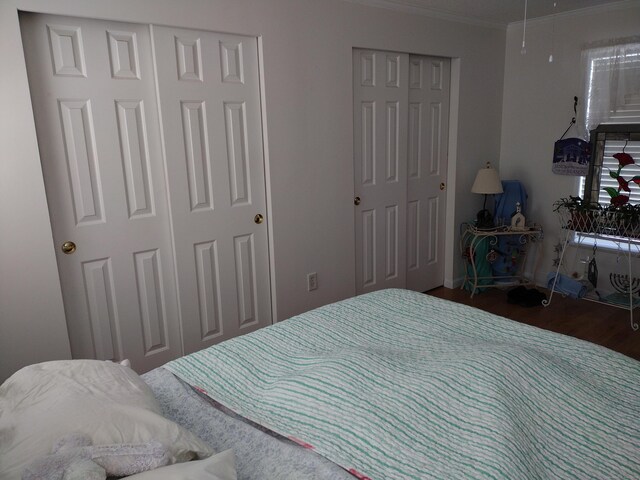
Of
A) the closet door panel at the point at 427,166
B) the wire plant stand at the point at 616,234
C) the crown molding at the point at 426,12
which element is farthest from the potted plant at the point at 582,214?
the crown molding at the point at 426,12

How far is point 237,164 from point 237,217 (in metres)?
0.31

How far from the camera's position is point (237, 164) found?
9.14 feet

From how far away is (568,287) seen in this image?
3.80 meters

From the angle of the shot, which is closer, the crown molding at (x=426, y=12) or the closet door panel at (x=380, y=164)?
the crown molding at (x=426, y=12)

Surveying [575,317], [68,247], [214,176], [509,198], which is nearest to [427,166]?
[509,198]

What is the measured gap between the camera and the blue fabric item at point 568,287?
3.75 meters

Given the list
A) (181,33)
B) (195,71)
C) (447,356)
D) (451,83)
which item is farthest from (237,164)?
(451,83)

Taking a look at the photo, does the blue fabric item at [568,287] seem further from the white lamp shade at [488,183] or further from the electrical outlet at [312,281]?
the electrical outlet at [312,281]

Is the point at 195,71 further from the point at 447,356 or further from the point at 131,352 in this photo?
the point at 447,356

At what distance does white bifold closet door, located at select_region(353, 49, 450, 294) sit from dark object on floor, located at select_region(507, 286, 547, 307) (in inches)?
27.1

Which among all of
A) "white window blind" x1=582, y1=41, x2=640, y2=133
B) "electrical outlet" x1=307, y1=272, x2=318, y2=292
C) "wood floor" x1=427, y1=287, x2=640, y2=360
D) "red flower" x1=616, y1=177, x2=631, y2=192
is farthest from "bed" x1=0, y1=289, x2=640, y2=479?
"white window blind" x1=582, y1=41, x2=640, y2=133

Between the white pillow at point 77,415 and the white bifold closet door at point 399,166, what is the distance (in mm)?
2428

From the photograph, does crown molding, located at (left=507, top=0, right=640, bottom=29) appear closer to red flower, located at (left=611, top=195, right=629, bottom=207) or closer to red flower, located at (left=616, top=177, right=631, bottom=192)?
red flower, located at (left=616, top=177, right=631, bottom=192)

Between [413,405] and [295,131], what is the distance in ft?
6.75
